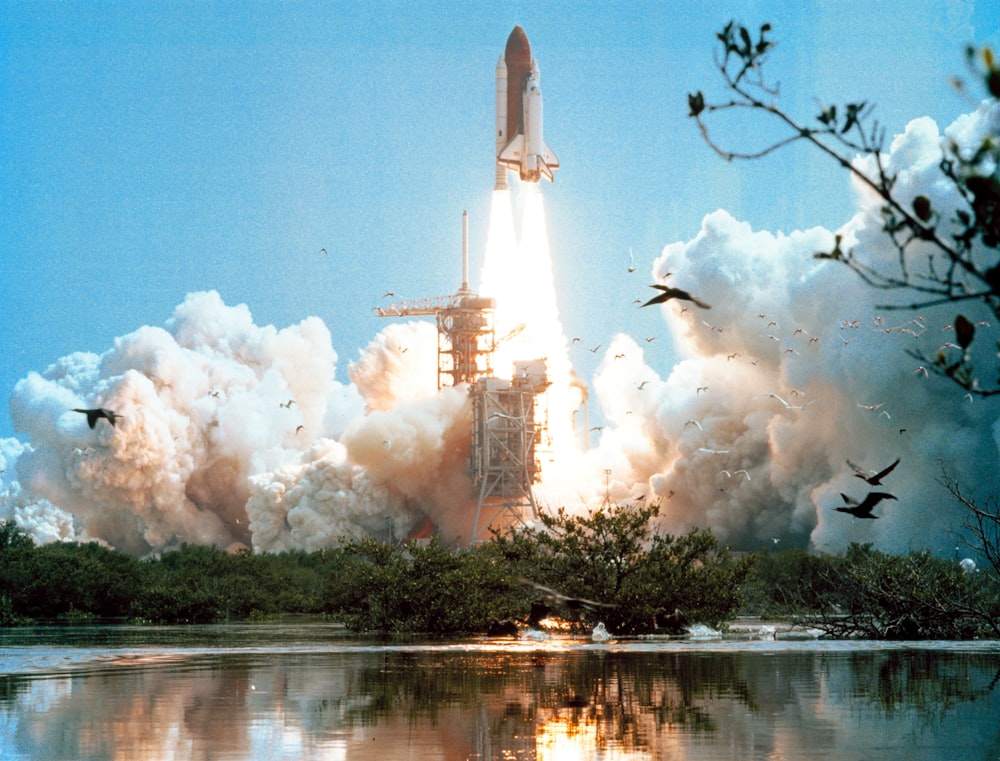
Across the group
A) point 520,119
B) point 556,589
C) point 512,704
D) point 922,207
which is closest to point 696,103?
point 922,207

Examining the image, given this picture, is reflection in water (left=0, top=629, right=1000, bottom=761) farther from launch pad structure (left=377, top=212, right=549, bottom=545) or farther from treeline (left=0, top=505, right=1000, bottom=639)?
launch pad structure (left=377, top=212, right=549, bottom=545)

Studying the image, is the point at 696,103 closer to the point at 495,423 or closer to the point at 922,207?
the point at 922,207

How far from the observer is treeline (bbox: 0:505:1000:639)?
27391 millimetres

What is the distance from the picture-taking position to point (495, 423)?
A: 68750mm

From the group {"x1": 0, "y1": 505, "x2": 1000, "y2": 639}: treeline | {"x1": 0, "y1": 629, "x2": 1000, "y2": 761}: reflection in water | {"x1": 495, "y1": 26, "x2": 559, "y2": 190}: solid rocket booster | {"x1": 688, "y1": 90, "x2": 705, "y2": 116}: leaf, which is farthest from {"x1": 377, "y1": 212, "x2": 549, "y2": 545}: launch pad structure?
{"x1": 688, "y1": 90, "x2": 705, "y2": 116}: leaf

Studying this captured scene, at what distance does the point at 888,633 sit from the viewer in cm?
2742

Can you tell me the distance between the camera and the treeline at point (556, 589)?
27.4m

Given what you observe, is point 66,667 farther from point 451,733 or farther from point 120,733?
point 451,733

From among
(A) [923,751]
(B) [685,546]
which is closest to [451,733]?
(A) [923,751]

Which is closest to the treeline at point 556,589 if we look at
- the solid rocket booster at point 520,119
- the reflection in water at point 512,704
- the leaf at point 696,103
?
the reflection in water at point 512,704

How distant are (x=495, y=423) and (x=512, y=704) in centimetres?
5247

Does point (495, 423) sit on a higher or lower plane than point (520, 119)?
lower

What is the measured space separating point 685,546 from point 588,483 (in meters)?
40.6

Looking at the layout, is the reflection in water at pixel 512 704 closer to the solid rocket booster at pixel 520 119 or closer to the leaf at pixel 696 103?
the leaf at pixel 696 103
